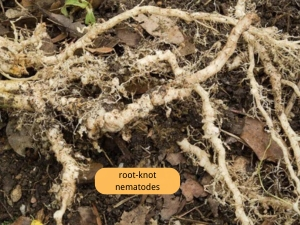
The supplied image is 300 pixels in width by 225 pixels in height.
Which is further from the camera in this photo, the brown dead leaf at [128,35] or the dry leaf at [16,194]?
the brown dead leaf at [128,35]

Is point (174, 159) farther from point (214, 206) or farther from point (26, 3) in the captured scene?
point (26, 3)

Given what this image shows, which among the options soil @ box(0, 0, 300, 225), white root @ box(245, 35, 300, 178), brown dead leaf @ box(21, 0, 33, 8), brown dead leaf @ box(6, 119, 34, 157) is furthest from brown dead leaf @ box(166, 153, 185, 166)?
brown dead leaf @ box(21, 0, 33, 8)

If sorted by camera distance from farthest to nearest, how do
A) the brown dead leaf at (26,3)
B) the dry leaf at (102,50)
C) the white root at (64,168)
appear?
the brown dead leaf at (26,3) → the dry leaf at (102,50) → the white root at (64,168)

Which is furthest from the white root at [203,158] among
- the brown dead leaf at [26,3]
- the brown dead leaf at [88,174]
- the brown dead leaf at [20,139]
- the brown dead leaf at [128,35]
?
the brown dead leaf at [26,3]

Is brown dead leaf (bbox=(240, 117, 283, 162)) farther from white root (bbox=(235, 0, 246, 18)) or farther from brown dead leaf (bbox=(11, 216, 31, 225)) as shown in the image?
brown dead leaf (bbox=(11, 216, 31, 225))

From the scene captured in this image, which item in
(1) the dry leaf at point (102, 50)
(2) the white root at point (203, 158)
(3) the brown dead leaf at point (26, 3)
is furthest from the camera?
(3) the brown dead leaf at point (26, 3)

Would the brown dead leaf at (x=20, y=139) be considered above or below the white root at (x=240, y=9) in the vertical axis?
below

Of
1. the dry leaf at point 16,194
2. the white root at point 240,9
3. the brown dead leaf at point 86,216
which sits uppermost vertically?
the white root at point 240,9

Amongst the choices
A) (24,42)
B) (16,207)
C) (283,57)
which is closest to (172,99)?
(283,57)

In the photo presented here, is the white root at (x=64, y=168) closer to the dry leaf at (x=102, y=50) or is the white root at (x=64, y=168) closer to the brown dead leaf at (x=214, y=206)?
the dry leaf at (x=102, y=50)
